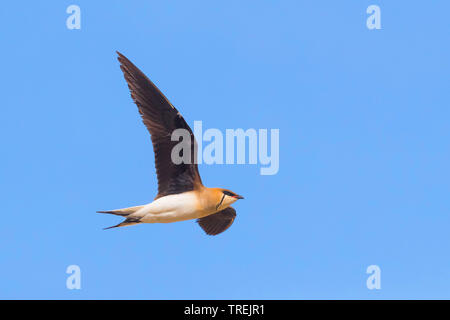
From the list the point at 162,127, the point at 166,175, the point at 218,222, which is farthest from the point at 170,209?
the point at 218,222

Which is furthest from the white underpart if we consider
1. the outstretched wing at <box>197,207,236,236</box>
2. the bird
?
the outstretched wing at <box>197,207,236,236</box>

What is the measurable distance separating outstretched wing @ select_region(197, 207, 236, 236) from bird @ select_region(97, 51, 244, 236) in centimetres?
161

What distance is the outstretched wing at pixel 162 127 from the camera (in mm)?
12992

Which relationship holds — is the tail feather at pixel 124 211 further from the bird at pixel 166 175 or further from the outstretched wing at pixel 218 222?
the outstretched wing at pixel 218 222

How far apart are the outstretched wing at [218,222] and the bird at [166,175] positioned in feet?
5.28

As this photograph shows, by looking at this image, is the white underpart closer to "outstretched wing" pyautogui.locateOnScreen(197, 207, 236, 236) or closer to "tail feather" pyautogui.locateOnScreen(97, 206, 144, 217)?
"tail feather" pyautogui.locateOnScreen(97, 206, 144, 217)

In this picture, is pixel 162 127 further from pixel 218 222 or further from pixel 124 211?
pixel 218 222

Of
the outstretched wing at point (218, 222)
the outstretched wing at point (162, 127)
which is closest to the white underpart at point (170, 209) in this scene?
the outstretched wing at point (162, 127)

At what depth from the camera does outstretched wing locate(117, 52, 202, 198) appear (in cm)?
1299

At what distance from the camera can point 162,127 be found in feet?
43.2
